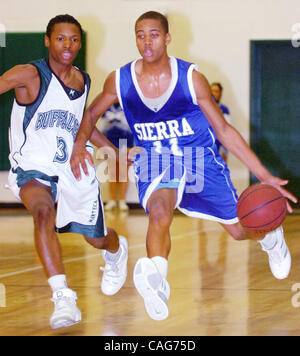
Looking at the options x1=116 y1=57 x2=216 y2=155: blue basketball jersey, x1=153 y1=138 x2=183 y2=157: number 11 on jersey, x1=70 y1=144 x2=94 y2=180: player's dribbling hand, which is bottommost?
x1=70 y1=144 x2=94 y2=180: player's dribbling hand

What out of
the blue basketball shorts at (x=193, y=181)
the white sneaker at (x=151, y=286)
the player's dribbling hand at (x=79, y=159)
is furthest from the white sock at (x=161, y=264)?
the player's dribbling hand at (x=79, y=159)

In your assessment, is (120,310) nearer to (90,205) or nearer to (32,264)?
(90,205)

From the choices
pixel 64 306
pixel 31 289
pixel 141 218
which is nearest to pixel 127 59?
pixel 141 218

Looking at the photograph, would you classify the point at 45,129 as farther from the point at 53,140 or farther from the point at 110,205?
the point at 110,205

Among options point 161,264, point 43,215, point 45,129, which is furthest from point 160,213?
point 45,129

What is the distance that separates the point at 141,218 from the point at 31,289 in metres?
4.42

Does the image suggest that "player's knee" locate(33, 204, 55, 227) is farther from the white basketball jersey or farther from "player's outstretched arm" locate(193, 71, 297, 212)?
"player's outstretched arm" locate(193, 71, 297, 212)

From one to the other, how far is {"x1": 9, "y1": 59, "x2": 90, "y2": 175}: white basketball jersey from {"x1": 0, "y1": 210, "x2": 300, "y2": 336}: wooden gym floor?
92cm

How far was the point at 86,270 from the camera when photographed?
Answer: 584 centimetres

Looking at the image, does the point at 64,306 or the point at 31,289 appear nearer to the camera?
the point at 64,306

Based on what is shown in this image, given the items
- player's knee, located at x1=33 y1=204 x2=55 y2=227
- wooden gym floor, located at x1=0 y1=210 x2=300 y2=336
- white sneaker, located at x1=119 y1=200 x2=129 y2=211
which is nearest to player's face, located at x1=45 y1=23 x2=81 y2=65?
player's knee, located at x1=33 y1=204 x2=55 y2=227

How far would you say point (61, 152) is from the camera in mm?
4324

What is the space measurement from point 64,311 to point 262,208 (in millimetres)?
1253

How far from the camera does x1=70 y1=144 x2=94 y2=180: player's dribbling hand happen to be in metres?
4.30
